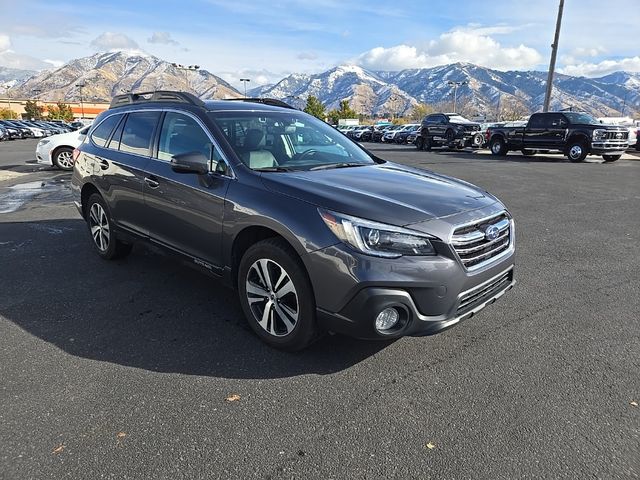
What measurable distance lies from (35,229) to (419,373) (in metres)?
6.30

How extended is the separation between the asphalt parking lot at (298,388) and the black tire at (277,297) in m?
0.15

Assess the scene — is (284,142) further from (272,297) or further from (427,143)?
(427,143)

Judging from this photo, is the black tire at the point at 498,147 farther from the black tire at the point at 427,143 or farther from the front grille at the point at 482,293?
the front grille at the point at 482,293

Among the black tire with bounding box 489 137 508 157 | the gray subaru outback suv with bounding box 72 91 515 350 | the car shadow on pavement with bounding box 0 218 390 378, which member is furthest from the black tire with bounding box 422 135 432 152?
the car shadow on pavement with bounding box 0 218 390 378

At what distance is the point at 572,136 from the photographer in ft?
63.2

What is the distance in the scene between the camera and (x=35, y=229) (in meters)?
6.98

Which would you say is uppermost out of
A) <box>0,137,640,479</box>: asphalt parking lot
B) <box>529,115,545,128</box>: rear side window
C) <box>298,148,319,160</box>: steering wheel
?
<box>529,115,545,128</box>: rear side window

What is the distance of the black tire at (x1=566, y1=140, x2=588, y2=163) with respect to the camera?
751 inches

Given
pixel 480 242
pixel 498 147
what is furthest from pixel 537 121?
pixel 480 242

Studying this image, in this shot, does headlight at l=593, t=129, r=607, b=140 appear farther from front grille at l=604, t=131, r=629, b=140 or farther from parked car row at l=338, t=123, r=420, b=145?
parked car row at l=338, t=123, r=420, b=145

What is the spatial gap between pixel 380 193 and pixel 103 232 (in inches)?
141

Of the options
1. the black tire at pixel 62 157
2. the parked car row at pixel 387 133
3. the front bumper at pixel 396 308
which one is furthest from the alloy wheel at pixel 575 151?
the parked car row at pixel 387 133

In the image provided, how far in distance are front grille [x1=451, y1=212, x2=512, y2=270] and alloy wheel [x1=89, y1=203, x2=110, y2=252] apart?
392cm

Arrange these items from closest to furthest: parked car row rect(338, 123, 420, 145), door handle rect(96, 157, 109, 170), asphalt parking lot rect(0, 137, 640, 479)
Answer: asphalt parking lot rect(0, 137, 640, 479) → door handle rect(96, 157, 109, 170) → parked car row rect(338, 123, 420, 145)
